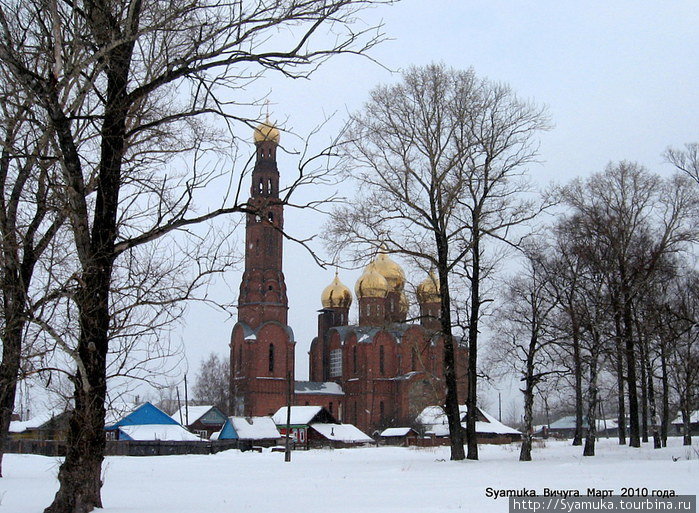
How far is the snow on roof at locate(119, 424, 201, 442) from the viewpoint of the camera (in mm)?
43812

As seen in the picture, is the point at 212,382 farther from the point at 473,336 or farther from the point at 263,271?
the point at 473,336

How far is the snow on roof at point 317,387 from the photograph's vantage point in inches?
3012

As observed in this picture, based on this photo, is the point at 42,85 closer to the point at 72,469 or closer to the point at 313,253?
the point at 313,253

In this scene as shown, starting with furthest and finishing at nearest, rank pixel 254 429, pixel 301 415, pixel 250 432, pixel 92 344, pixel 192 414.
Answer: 1. pixel 192 414
2. pixel 301 415
3. pixel 254 429
4. pixel 250 432
5. pixel 92 344

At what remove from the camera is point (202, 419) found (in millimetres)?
61250

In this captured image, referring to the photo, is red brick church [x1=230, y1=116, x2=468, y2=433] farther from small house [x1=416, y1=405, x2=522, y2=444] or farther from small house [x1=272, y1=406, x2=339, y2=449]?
small house [x1=272, y1=406, x2=339, y2=449]

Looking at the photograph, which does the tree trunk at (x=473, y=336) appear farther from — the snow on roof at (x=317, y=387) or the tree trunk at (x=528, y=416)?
the snow on roof at (x=317, y=387)

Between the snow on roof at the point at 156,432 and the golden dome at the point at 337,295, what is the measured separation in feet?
125

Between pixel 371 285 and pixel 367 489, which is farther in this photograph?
pixel 371 285

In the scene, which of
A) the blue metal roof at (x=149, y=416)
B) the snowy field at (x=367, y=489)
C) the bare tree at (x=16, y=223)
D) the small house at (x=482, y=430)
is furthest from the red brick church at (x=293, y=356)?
the bare tree at (x=16, y=223)

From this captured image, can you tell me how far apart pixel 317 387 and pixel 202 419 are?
62.2 feet

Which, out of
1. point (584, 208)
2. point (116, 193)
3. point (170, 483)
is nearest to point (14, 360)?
point (116, 193)

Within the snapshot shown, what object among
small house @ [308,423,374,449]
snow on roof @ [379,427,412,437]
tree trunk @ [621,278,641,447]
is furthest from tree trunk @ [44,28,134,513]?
snow on roof @ [379,427,412,437]

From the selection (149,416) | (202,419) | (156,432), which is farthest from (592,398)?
(202,419)
